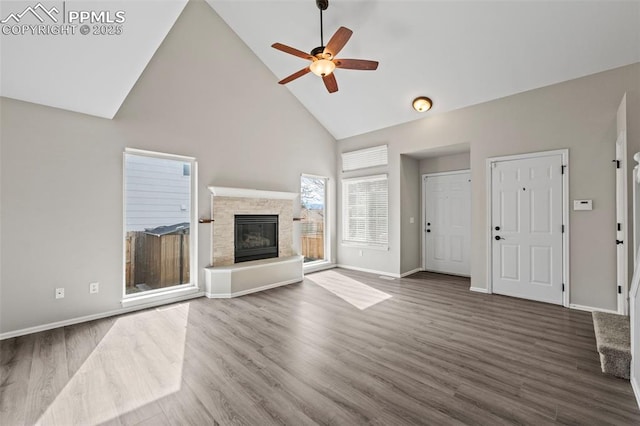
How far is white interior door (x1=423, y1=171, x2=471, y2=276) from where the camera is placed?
576 cm

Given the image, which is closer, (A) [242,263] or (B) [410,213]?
(A) [242,263]

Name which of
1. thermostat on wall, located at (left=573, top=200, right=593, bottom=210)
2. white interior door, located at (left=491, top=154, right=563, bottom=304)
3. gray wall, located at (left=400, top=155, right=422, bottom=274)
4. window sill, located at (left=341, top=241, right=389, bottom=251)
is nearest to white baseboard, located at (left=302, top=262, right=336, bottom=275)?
window sill, located at (left=341, top=241, right=389, bottom=251)

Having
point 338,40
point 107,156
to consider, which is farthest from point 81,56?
point 338,40

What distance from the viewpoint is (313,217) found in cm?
639

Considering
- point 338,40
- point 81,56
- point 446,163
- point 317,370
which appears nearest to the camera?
point 317,370

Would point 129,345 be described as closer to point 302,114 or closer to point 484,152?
point 302,114

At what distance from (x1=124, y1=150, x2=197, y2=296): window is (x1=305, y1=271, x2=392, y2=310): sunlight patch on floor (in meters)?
2.23

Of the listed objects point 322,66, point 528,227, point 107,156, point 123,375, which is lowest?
point 123,375

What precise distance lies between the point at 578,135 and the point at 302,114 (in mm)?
4516

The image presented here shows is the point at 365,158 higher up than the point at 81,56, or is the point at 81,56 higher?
the point at 81,56

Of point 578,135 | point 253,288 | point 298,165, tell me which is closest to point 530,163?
point 578,135

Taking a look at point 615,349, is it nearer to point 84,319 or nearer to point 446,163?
point 446,163

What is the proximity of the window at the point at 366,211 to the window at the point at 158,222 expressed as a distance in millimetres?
3371

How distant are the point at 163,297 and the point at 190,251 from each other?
A: 74 centimetres
